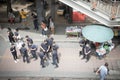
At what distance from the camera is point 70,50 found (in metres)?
19.2

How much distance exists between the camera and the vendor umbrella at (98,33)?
17.2m

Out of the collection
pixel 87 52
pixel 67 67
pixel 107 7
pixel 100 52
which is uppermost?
pixel 107 7

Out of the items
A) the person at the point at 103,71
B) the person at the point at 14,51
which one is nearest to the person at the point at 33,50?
the person at the point at 14,51

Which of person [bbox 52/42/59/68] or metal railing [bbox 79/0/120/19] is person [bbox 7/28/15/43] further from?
metal railing [bbox 79/0/120/19]

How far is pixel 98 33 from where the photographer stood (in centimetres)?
1767

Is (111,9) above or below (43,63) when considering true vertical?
above

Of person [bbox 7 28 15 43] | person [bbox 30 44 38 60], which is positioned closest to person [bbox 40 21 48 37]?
person [bbox 7 28 15 43]

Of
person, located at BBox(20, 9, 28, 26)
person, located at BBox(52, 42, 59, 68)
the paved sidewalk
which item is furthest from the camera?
person, located at BBox(20, 9, 28, 26)

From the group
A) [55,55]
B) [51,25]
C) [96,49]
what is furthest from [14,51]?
[96,49]

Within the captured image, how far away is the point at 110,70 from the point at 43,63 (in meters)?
4.34

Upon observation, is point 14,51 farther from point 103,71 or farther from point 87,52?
point 103,71

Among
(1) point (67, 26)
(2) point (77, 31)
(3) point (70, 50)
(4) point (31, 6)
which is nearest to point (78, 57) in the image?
(3) point (70, 50)

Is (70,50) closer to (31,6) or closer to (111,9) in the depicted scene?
(111,9)

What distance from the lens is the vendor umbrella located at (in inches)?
679
